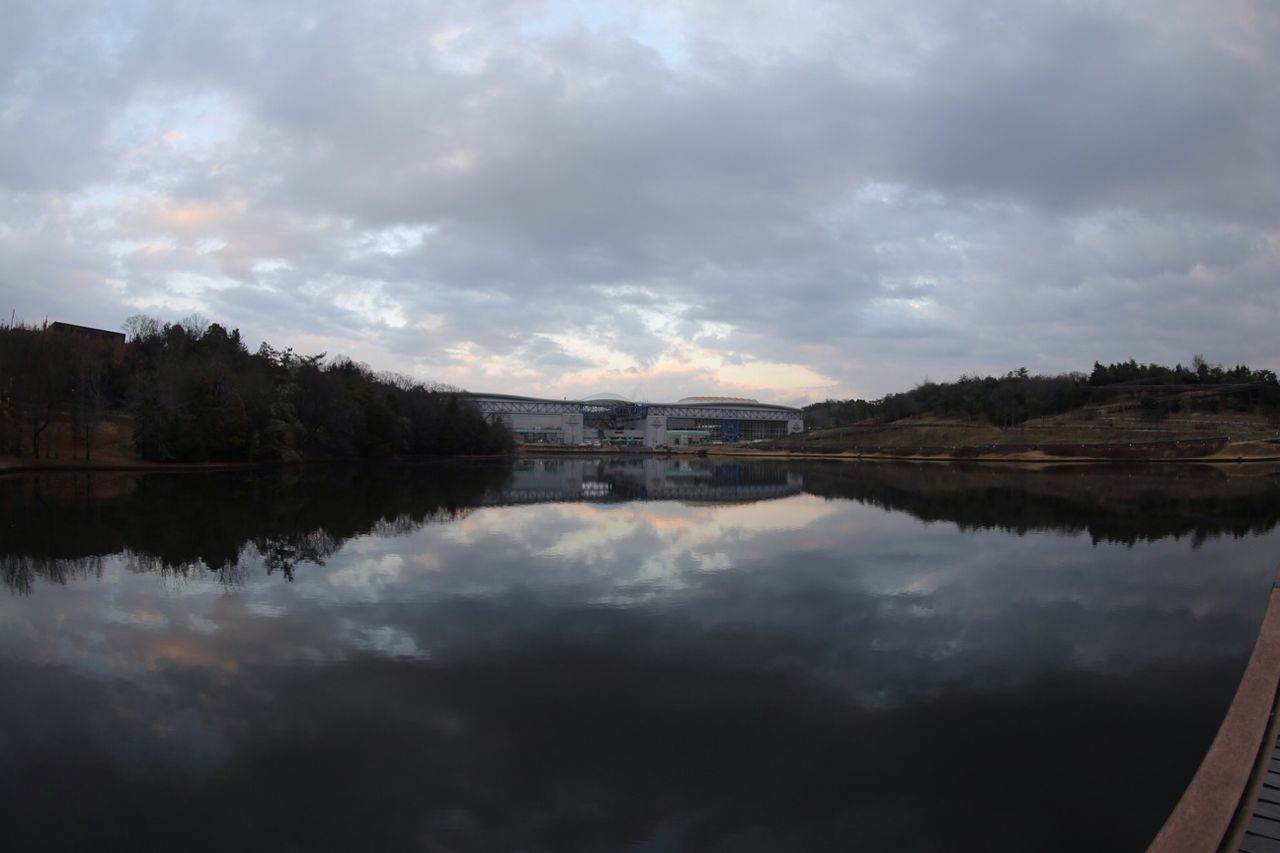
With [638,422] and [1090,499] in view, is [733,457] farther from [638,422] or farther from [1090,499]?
[1090,499]

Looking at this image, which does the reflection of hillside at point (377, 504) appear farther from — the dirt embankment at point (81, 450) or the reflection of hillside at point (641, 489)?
the dirt embankment at point (81, 450)

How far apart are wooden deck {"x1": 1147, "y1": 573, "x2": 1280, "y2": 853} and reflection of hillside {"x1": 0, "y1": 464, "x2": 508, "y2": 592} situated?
16.1 m

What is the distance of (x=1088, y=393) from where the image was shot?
10944 cm

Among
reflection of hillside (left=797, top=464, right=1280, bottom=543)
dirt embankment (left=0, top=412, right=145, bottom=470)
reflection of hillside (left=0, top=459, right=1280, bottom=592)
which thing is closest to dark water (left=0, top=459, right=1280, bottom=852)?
reflection of hillside (left=0, top=459, right=1280, bottom=592)

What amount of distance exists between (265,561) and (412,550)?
11.4ft

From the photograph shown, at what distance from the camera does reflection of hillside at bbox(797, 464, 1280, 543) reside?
1072 inches

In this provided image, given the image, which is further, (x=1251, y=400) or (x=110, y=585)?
(x=1251, y=400)

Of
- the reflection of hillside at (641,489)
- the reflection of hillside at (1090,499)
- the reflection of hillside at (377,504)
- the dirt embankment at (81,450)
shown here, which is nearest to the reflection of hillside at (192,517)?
the reflection of hillside at (377,504)

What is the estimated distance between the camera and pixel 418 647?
433 inches

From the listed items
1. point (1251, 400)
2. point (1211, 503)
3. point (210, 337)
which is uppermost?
point (210, 337)

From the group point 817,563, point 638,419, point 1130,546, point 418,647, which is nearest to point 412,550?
point 418,647

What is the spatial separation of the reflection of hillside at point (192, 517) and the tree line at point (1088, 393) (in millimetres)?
91807

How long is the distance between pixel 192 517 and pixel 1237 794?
27712 mm

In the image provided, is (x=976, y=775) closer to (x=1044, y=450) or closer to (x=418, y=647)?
(x=418, y=647)
